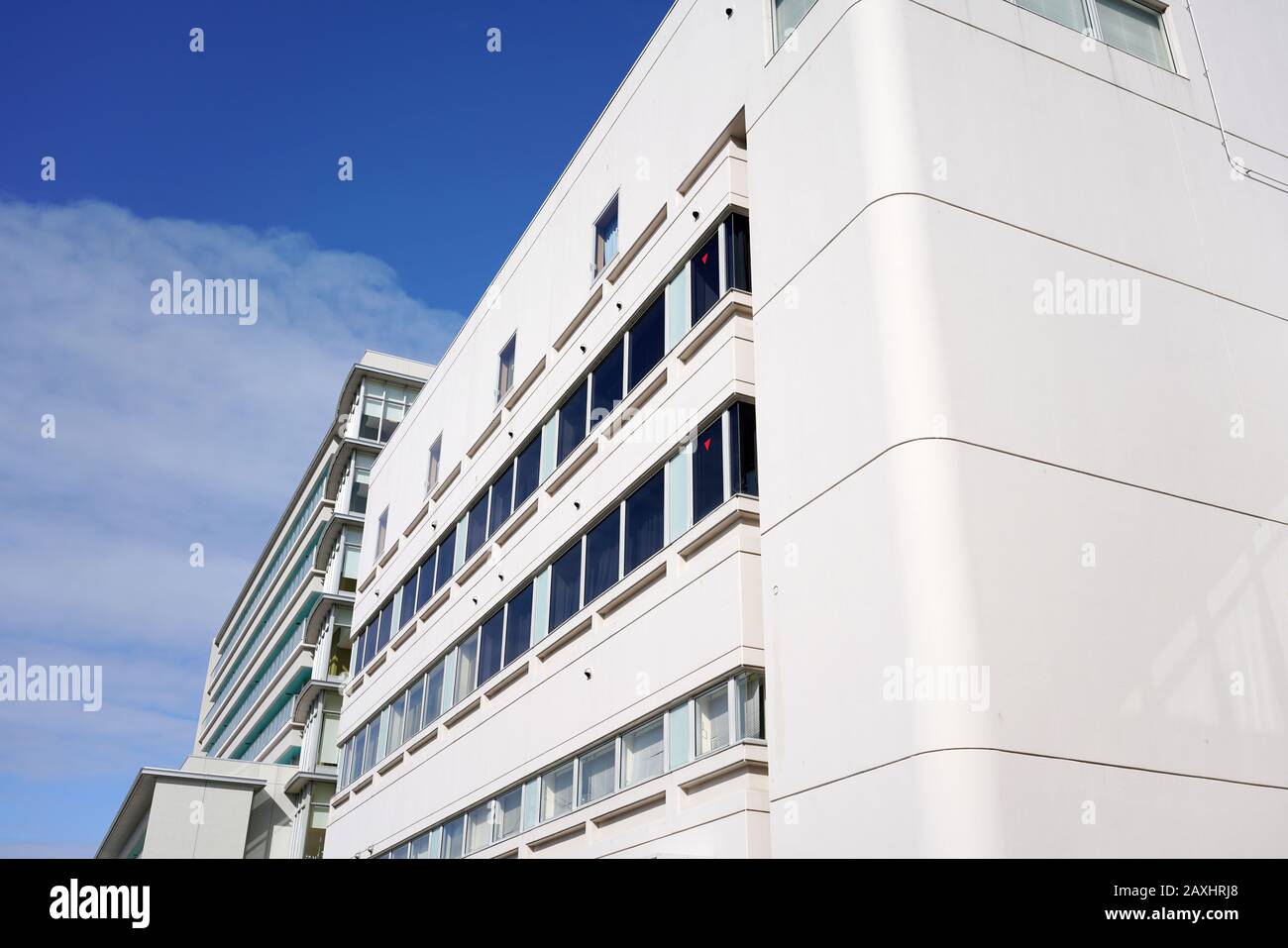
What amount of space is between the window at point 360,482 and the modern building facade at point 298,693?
4 cm

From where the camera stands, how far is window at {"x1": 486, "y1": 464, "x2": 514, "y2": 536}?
22.4m

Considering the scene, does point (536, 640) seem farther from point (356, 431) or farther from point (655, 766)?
point (356, 431)

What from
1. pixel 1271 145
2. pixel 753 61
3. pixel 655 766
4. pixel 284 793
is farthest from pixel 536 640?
pixel 284 793

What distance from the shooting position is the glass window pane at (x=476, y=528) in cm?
2360

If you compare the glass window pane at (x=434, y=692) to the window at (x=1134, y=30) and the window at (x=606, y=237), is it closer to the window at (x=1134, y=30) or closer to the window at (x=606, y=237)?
the window at (x=606, y=237)

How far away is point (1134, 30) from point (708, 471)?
28.7 ft

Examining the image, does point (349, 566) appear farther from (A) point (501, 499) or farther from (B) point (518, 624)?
(B) point (518, 624)

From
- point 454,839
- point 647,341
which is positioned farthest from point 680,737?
point 454,839

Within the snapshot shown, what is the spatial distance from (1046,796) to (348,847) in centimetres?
2194

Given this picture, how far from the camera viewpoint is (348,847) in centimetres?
2789

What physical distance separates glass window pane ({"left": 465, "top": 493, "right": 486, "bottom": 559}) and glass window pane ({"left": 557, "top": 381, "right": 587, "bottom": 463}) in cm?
402

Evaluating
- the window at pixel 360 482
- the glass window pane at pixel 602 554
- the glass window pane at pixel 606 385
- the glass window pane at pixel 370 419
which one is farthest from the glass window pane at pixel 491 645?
the glass window pane at pixel 370 419

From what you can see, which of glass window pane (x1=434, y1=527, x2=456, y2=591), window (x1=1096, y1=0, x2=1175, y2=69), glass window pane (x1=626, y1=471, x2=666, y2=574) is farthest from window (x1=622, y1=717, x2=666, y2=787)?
window (x1=1096, y1=0, x2=1175, y2=69)
